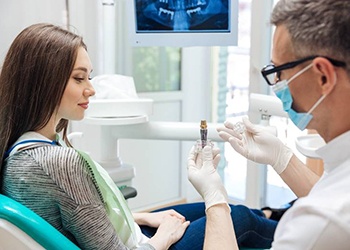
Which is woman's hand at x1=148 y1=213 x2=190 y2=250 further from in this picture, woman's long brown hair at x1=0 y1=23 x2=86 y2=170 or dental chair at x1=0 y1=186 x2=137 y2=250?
woman's long brown hair at x1=0 y1=23 x2=86 y2=170

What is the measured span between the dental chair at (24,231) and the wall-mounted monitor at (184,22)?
109cm

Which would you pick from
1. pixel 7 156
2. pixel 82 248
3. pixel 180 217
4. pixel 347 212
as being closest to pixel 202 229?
pixel 180 217

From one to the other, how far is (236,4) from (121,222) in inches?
42.6

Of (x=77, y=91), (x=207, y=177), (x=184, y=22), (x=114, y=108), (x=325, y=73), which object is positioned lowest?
(x=207, y=177)

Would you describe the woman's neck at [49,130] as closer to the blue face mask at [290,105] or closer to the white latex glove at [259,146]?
the white latex glove at [259,146]

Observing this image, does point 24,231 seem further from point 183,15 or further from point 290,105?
point 183,15

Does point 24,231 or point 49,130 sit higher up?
point 49,130

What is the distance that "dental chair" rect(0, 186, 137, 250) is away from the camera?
1.11 meters

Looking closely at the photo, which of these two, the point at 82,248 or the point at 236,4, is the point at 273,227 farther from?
the point at 236,4

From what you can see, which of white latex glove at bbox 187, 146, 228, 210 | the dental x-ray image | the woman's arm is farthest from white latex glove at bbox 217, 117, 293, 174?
the dental x-ray image

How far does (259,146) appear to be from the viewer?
5.11 feet

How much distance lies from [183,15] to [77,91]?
807 mm

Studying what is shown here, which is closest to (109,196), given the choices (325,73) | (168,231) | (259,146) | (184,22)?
(168,231)

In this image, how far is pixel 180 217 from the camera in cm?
165
